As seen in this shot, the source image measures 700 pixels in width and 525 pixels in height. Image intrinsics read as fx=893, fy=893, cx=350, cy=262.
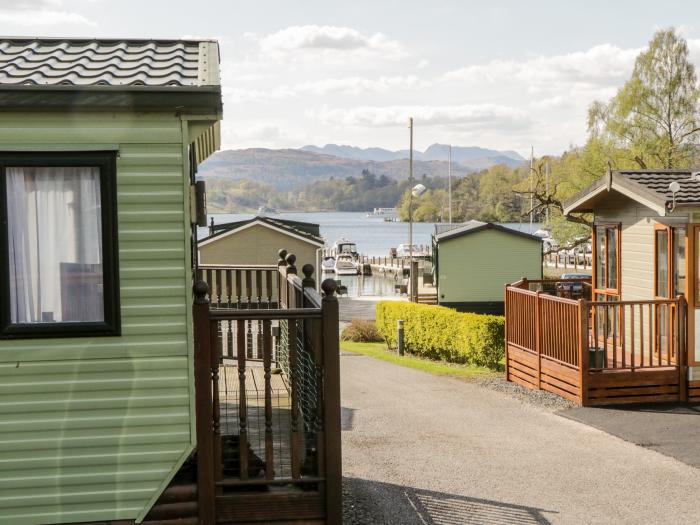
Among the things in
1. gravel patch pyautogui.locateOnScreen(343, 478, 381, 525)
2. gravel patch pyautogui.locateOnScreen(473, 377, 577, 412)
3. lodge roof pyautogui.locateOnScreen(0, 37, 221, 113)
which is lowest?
gravel patch pyautogui.locateOnScreen(473, 377, 577, 412)

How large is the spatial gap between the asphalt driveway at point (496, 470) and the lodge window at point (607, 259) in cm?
312

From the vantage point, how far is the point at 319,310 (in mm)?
6262

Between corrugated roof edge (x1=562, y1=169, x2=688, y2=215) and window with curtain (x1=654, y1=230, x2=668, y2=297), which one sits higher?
corrugated roof edge (x1=562, y1=169, x2=688, y2=215)

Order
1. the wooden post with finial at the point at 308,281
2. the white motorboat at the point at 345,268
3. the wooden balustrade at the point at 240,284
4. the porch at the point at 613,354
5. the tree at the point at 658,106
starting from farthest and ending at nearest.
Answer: the white motorboat at the point at 345,268 < the tree at the point at 658,106 < the porch at the point at 613,354 < the wooden balustrade at the point at 240,284 < the wooden post with finial at the point at 308,281

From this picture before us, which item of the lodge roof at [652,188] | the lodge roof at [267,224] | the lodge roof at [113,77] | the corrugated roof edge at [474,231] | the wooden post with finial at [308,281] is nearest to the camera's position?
the lodge roof at [113,77]

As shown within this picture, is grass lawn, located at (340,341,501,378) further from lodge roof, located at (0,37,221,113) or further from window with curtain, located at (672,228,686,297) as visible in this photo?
lodge roof, located at (0,37,221,113)

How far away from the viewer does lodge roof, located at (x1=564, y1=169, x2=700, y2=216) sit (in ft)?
41.3

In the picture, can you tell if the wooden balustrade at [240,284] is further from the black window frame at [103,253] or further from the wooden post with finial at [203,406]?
the black window frame at [103,253]

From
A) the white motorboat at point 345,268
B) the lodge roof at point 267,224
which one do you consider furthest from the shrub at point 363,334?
the white motorboat at point 345,268

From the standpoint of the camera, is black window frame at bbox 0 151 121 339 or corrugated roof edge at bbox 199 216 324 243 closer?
black window frame at bbox 0 151 121 339

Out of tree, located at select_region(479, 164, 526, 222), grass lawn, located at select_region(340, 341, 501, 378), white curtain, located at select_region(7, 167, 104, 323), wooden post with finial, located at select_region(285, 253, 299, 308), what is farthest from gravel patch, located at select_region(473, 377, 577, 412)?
tree, located at select_region(479, 164, 526, 222)

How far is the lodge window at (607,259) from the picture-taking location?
49.4 ft

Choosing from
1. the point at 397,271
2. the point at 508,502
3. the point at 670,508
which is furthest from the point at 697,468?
the point at 397,271

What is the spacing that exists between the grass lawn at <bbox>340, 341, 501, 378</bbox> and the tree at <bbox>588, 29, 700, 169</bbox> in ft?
74.9
